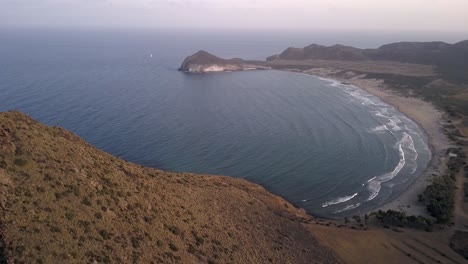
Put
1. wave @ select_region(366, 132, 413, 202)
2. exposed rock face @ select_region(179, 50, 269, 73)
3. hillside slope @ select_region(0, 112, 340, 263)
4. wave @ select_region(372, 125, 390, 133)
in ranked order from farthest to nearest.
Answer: exposed rock face @ select_region(179, 50, 269, 73)
wave @ select_region(372, 125, 390, 133)
wave @ select_region(366, 132, 413, 202)
hillside slope @ select_region(0, 112, 340, 263)

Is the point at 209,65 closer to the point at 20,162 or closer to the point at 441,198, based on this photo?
the point at 441,198

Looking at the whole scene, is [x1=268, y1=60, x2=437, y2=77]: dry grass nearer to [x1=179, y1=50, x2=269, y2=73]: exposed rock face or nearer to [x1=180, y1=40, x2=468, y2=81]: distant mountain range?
[x1=180, y1=40, x2=468, y2=81]: distant mountain range

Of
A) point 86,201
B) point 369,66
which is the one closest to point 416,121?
point 369,66

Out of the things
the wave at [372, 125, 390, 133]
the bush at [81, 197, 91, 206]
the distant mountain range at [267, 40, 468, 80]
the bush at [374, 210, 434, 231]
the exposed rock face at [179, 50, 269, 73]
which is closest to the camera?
the bush at [81, 197, 91, 206]

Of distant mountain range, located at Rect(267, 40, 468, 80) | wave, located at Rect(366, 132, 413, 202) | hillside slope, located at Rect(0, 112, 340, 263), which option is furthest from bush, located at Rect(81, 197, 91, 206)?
distant mountain range, located at Rect(267, 40, 468, 80)

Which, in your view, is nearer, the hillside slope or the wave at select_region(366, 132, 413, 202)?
the hillside slope

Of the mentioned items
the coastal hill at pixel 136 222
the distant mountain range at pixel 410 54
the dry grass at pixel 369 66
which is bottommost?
the coastal hill at pixel 136 222

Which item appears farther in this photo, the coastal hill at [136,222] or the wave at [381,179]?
the wave at [381,179]

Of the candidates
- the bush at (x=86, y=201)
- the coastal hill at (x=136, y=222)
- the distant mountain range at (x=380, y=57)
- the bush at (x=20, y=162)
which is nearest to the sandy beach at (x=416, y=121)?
the coastal hill at (x=136, y=222)

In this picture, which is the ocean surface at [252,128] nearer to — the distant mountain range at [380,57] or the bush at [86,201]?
the distant mountain range at [380,57]
